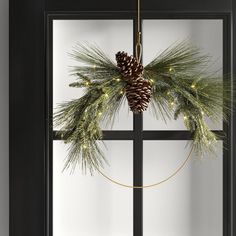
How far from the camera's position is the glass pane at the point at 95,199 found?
153cm

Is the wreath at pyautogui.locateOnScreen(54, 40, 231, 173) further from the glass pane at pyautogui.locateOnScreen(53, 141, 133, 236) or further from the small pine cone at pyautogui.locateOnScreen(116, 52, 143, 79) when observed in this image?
the glass pane at pyautogui.locateOnScreen(53, 141, 133, 236)

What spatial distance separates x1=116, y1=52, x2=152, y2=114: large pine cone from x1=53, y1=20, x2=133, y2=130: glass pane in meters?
0.31

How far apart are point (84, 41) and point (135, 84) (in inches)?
15.7

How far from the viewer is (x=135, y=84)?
1.21m

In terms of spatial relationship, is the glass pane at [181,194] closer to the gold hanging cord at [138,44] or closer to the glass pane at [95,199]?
the glass pane at [95,199]

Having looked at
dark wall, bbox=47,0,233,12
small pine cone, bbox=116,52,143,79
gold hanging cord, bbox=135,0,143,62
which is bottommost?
small pine cone, bbox=116,52,143,79

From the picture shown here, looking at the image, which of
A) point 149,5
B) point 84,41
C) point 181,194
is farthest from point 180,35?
point 181,194

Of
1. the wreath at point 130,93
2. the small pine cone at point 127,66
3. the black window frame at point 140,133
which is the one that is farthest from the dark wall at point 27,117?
the small pine cone at point 127,66

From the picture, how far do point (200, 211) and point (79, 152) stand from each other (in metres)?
0.54

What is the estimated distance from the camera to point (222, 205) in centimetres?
149

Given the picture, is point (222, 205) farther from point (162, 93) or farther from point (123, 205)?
point (162, 93)

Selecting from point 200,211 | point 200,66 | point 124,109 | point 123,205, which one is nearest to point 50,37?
point 124,109

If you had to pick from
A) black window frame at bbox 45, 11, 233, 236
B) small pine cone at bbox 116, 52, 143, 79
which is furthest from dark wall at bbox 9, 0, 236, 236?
small pine cone at bbox 116, 52, 143, 79

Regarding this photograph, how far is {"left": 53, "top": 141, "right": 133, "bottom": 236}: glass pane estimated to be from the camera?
1.53 metres
